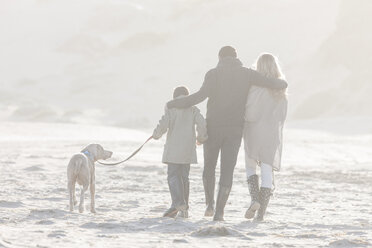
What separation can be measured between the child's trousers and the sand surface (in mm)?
221

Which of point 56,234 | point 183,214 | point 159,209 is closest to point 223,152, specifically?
point 183,214

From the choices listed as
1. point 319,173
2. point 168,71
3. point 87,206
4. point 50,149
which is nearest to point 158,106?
point 168,71

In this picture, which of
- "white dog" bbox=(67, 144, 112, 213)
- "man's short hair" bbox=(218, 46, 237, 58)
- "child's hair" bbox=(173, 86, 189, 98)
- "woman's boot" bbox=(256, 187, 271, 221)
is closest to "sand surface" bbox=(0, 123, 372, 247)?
"woman's boot" bbox=(256, 187, 271, 221)

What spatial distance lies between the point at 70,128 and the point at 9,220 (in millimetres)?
25484

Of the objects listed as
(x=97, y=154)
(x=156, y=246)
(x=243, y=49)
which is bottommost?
(x=156, y=246)

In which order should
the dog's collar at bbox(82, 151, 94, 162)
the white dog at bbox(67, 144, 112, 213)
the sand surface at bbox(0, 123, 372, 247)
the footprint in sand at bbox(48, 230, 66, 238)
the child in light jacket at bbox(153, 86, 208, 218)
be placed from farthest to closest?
the dog's collar at bbox(82, 151, 94, 162), the white dog at bbox(67, 144, 112, 213), the child in light jacket at bbox(153, 86, 208, 218), the sand surface at bbox(0, 123, 372, 247), the footprint in sand at bbox(48, 230, 66, 238)

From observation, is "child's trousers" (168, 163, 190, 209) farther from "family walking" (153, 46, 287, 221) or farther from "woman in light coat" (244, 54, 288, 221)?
"woman in light coat" (244, 54, 288, 221)

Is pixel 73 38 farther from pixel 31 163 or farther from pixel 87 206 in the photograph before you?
pixel 87 206

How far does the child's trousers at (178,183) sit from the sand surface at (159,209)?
22 cm

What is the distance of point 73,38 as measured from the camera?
3494 inches

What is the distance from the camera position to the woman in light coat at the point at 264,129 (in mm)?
8328

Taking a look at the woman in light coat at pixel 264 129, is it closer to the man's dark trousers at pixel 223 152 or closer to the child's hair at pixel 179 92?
the man's dark trousers at pixel 223 152

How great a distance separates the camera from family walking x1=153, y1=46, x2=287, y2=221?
817 cm

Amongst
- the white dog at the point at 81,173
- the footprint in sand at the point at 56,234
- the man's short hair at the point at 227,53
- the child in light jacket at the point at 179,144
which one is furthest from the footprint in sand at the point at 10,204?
the man's short hair at the point at 227,53
